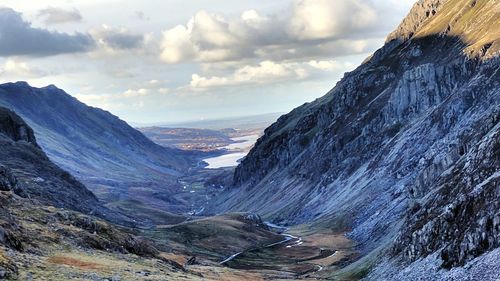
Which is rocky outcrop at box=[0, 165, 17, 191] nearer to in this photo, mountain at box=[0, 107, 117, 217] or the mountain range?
the mountain range

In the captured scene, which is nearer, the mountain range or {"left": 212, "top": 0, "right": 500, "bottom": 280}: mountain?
the mountain range

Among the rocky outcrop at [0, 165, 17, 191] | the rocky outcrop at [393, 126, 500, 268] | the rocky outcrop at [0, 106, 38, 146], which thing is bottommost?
the rocky outcrop at [393, 126, 500, 268]

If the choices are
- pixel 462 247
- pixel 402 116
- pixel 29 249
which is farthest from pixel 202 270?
pixel 402 116

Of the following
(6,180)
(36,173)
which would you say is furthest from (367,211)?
(36,173)

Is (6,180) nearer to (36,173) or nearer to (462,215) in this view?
(36,173)

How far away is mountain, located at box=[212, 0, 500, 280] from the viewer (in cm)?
5906

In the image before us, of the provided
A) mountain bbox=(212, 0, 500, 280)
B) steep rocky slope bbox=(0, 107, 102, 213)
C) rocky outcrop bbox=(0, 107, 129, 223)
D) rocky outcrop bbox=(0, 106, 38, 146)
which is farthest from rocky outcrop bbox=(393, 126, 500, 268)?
rocky outcrop bbox=(0, 106, 38, 146)

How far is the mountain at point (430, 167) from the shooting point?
59.1 metres

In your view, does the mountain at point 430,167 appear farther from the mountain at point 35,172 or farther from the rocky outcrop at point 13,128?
the rocky outcrop at point 13,128

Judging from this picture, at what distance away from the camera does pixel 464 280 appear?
48.7m

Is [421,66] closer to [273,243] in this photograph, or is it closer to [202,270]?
[273,243]

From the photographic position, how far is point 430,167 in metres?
103

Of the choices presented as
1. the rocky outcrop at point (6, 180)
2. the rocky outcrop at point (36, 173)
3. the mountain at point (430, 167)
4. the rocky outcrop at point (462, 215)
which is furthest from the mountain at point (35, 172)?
the rocky outcrop at point (462, 215)

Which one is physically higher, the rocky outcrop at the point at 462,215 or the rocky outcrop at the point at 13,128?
the rocky outcrop at the point at 13,128
